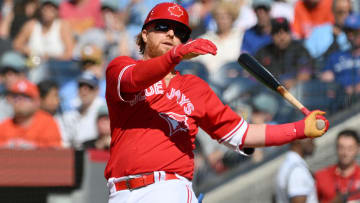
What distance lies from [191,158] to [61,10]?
6233 millimetres

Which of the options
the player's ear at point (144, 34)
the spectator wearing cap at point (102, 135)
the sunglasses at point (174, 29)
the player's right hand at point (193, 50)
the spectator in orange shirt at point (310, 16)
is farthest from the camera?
A: the spectator in orange shirt at point (310, 16)

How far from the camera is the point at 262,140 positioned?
3770 millimetres

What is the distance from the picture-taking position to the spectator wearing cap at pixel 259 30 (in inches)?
316

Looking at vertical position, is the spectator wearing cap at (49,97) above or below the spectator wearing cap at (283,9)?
below

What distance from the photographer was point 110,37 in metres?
8.95

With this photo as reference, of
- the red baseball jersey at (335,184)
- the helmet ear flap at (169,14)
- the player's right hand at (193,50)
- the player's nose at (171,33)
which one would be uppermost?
the helmet ear flap at (169,14)

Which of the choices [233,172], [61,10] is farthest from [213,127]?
[61,10]

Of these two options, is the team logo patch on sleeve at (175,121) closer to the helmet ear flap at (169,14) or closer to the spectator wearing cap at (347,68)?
the helmet ear flap at (169,14)

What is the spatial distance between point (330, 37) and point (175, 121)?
461 centimetres

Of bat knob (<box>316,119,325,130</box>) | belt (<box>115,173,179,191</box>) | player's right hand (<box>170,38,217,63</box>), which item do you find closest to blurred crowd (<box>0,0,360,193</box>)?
belt (<box>115,173,179,191</box>)

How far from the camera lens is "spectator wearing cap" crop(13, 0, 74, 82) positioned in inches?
353

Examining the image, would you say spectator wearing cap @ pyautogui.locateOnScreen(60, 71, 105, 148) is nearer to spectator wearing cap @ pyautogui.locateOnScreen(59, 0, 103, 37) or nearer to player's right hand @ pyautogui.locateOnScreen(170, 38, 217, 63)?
spectator wearing cap @ pyautogui.locateOnScreen(59, 0, 103, 37)

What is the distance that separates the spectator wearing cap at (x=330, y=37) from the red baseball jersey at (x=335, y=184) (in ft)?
5.31

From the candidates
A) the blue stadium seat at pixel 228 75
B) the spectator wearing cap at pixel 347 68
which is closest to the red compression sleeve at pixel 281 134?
the spectator wearing cap at pixel 347 68
